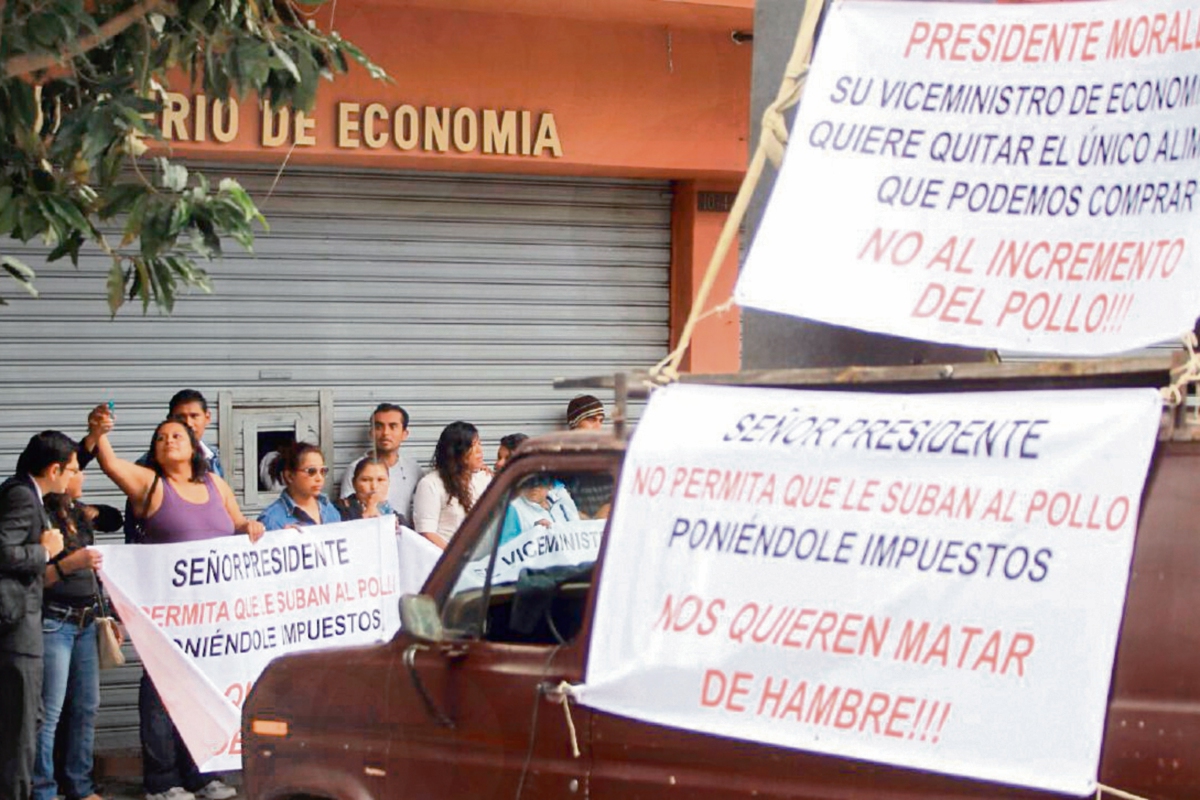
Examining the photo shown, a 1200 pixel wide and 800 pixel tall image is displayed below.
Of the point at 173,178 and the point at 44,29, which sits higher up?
the point at 44,29

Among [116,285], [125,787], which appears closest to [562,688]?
[116,285]

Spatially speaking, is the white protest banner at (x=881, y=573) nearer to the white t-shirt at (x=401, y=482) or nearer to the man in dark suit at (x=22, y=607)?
the man in dark suit at (x=22, y=607)

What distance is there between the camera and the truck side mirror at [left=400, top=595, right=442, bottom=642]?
499 centimetres

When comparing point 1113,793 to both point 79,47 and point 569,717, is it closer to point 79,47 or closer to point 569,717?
point 569,717

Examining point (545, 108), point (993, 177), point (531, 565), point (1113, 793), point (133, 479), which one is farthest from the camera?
point (545, 108)

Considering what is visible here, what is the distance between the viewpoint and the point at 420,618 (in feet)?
16.4

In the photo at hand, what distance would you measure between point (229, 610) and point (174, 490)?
36.6 inches

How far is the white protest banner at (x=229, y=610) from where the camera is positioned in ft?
26.1

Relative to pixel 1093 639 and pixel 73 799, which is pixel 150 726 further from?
pixel 1093 639

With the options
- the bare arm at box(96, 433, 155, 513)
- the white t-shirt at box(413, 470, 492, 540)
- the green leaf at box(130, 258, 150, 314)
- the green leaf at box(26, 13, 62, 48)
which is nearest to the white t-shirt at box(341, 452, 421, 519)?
the white t-shirt at box(413, 470, 492, 540)

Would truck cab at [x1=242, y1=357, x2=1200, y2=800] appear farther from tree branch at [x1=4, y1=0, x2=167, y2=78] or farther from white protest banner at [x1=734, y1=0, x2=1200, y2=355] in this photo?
tree branch at [x1=4, y1=0, x2=167, y2=78]

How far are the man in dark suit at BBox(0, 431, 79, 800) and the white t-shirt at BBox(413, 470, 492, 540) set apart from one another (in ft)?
7.58

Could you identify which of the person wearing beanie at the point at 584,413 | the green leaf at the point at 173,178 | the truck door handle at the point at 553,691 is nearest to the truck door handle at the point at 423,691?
the truck door handle at the point at 553,691

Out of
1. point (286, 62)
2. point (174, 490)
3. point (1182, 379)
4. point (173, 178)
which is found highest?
point (286, 62)
